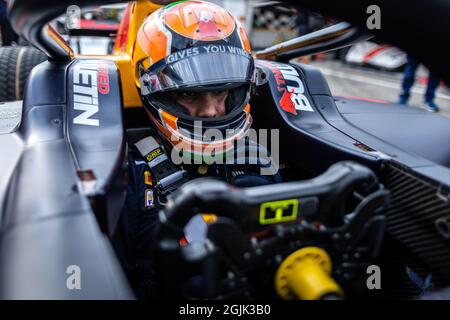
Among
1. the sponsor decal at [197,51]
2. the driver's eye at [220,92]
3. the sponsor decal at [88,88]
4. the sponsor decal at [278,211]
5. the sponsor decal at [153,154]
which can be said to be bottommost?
the sponsor decal at [153,154]

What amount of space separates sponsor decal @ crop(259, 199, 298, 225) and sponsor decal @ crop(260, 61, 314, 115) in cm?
66

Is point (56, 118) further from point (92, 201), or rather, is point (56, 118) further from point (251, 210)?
point (251, 210)

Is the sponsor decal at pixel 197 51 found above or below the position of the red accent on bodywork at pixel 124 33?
above

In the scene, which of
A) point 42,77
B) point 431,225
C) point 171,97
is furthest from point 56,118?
point 431,225

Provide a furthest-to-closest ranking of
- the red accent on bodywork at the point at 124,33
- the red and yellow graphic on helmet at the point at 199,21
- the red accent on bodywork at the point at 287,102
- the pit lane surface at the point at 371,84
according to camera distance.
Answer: the pit lane surface at the point at 371,84 < the red accent on bodywork at the point at 124,33 < the red accent on bodywork at the point at 287,102 < the red and yellow graphic on helmet at the point at 199,21

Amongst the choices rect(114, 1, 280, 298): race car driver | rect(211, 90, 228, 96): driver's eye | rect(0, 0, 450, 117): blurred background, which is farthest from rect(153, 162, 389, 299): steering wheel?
rect(0, 0, 450, 117): blurred background

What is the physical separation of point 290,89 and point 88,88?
0.64 meters

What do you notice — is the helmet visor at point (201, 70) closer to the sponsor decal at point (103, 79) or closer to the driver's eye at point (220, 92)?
the driver's eye at point (220, 92)

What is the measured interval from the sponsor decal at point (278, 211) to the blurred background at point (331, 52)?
2294 mm

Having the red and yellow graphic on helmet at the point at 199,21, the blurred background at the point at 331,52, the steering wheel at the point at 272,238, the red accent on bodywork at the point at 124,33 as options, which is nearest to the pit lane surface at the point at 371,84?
the blurred background at the point at 331,52

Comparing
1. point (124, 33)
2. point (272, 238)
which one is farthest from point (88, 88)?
point (124, 33)

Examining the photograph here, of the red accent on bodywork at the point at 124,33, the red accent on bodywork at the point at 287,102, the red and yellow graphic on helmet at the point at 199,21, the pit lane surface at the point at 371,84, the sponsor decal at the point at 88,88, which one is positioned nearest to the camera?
the sponsor decal at the point at 88,88

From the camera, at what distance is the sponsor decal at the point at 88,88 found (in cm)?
108
